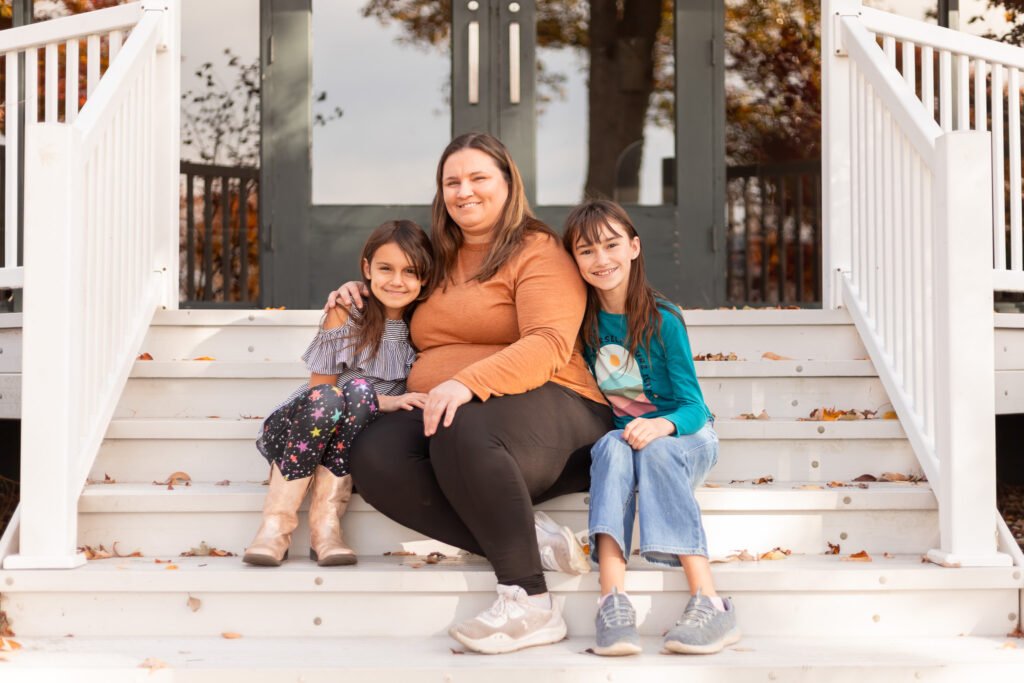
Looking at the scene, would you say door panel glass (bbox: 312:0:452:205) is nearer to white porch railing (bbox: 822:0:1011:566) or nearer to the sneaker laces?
white porch railing (bbox: 822:0:1011:566)

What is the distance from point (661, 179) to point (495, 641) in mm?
3286

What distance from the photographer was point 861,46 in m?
3.46

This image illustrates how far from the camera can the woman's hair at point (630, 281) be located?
2.58 m

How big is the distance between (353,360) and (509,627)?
0.86 meters

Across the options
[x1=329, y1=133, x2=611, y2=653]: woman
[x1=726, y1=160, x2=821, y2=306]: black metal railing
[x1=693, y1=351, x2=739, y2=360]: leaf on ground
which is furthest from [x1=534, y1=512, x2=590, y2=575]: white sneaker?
[x1=726, y1=160, x2=821, y2=306]: black metal railing

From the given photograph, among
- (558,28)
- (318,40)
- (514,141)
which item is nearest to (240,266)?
(318,40)

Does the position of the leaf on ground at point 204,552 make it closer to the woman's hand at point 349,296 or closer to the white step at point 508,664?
the white step at point 508,664

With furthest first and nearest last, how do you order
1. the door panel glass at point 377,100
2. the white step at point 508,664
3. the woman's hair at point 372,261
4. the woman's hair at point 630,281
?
the door panel glass at point 377,100, the woman's hair at point 372,261, the woman's hair at point 630,281, the white step at point 508,664

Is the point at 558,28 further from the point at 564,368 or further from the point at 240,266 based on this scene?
the point at 564,368

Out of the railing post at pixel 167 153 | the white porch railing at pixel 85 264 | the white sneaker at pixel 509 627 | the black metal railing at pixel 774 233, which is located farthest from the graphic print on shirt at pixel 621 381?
the black metal railing at pixel 774 233

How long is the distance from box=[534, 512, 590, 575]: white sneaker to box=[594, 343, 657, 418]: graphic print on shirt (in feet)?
Result: 1.31

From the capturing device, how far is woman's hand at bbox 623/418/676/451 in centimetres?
238

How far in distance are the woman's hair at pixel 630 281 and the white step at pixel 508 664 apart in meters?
0.77

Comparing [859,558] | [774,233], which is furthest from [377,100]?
[859,558]
